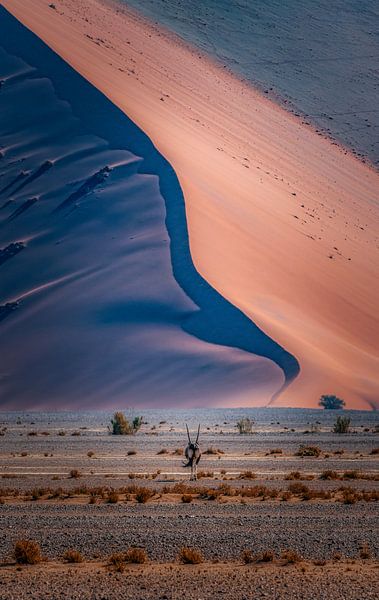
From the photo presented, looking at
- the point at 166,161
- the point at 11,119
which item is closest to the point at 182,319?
the point at 166,161

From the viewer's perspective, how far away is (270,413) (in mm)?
43438

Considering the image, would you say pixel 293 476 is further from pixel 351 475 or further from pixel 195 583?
pixel 195 583

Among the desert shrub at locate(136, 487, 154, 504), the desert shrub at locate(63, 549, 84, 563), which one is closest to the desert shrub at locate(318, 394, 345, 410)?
the desert shrub at locate(136, 487, 154, 504)

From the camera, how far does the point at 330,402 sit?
150 ft

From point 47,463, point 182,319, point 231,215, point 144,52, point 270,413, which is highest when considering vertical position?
point 144,52

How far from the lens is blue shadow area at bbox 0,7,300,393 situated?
49094 mm

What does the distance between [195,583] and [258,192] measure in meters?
58.0

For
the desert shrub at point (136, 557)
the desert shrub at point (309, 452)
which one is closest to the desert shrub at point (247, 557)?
the desert shrub at point (136, 557)

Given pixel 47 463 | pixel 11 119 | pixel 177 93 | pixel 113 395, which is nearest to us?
pixel 47 463

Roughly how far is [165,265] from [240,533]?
4073 centimetres

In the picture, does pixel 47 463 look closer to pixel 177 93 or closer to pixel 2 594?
pixel 2 594

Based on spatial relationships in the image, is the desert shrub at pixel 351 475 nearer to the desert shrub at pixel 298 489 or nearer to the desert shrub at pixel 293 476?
the desert shrub at pixel 293 476

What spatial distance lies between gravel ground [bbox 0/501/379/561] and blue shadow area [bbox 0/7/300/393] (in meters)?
31.0

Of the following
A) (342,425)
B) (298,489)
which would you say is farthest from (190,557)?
(342,425)
